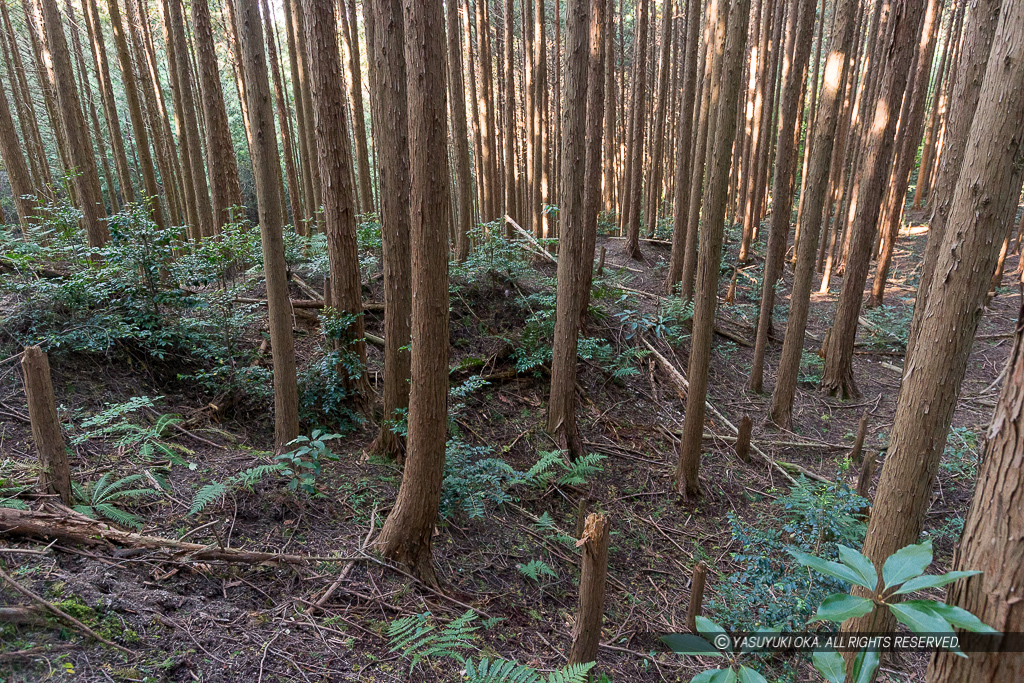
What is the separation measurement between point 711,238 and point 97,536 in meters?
5.61

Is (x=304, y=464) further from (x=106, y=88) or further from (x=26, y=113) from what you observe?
(x=26, y=113)

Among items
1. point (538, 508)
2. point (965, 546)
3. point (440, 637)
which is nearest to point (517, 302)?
point (538, 508)

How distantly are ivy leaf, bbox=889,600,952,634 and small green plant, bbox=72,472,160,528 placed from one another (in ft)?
12.8

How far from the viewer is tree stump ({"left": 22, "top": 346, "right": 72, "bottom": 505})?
303 centimetres

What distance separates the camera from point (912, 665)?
405cm

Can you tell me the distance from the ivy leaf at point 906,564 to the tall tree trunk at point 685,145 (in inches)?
423

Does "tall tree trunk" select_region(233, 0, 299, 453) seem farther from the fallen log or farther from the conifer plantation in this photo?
the fallen log

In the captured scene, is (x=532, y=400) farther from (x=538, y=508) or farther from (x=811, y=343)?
(x=811, y=343)

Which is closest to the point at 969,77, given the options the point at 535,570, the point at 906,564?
the point at 906,564

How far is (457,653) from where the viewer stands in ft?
9.63

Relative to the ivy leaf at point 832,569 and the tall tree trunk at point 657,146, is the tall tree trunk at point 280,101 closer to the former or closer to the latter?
the tall tree trunk at point 657,146

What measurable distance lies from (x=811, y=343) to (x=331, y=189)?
10.4m

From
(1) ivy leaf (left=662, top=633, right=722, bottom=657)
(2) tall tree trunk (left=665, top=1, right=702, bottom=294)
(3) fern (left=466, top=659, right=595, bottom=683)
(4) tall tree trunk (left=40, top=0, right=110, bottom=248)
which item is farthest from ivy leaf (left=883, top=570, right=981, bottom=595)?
(2) tall tree trunk (left=665, top=1, right=702, bottom=294)

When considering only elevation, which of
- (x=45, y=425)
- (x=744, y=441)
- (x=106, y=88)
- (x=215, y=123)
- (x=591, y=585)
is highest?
(x=106, y=88)
